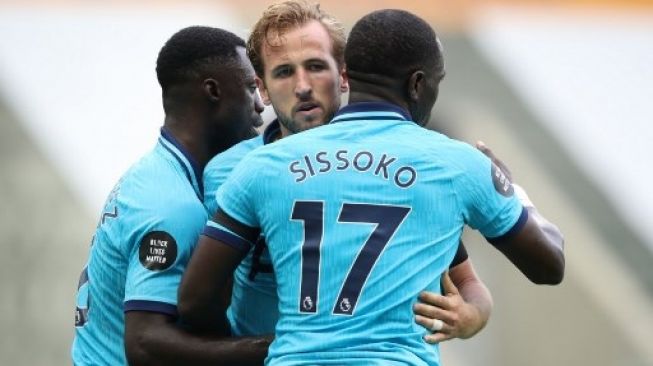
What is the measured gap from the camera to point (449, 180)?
3789mm

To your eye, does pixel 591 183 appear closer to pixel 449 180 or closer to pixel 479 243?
pixel 479 243

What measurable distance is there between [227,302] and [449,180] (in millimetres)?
702

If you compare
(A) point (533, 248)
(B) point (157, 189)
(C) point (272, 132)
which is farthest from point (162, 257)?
(A) point (533, 248)

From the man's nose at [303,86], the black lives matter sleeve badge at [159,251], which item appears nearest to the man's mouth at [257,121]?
the man's nose at [303,86]

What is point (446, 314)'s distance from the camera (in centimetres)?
388

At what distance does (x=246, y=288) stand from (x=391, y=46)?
0.89 meters

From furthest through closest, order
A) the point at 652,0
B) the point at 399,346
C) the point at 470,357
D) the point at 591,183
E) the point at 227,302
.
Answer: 1. the point at 652,0
2. the point at 591,183
3. the point at 470,357
4. the point at 227,302
5. the point at 399,346

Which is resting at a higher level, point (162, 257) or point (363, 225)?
point (363, 225)

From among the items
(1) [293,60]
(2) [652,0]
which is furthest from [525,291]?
(1) [293,60]

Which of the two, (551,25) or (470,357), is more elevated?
(551,25)

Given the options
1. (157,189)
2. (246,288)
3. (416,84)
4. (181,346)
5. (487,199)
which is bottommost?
(181,346)

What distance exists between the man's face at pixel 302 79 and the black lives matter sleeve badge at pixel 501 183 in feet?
2.36

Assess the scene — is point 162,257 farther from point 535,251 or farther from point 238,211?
point 535,251

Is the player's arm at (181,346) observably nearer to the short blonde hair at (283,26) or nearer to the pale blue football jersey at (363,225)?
the pale blue football jersey at (363,225)
